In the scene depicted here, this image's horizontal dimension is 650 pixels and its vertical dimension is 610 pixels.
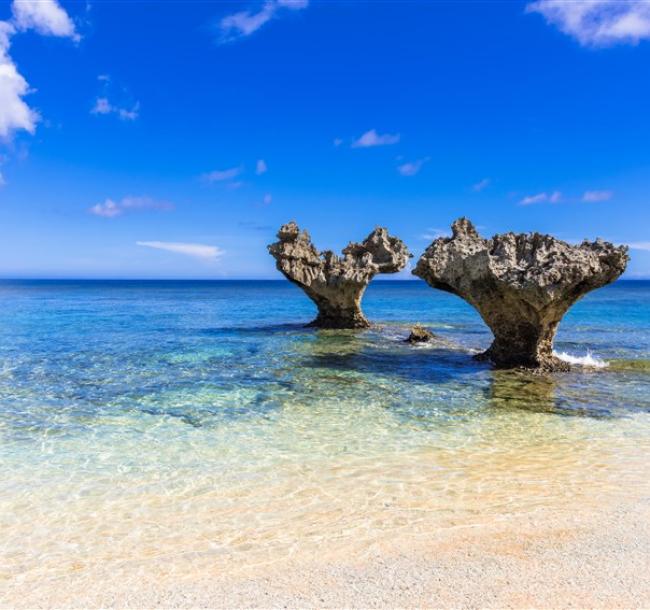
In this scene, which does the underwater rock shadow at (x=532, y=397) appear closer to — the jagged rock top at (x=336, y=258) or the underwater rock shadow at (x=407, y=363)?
the underwater rock shadow at (x=407, y=363)

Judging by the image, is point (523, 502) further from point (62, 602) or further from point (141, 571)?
point (62, 602)

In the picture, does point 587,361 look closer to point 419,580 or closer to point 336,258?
point 336,258

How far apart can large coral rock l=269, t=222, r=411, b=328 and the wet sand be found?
2330 cm

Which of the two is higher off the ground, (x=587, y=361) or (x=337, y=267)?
(x=337, y=267)

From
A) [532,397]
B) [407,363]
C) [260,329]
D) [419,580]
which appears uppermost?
[260,329]

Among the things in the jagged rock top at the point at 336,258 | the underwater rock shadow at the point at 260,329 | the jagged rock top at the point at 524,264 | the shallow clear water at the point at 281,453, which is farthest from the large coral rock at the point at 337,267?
the shallow clear water at the point at 281,453

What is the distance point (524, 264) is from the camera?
17797 millimetres

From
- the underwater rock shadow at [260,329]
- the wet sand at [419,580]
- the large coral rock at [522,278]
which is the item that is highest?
the large coral rock at [522,278]

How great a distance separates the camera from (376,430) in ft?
36.8

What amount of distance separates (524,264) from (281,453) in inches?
470

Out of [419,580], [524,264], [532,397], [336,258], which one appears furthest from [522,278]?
[336,258]

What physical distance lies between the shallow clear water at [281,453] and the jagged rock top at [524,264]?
2.99 meters

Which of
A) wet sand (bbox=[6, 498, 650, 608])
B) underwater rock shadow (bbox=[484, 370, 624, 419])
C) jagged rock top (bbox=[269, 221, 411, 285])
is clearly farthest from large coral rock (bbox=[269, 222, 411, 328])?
wet sand (bbox=[6, 498, 650, 608])

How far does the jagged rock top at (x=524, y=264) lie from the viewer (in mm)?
16797
